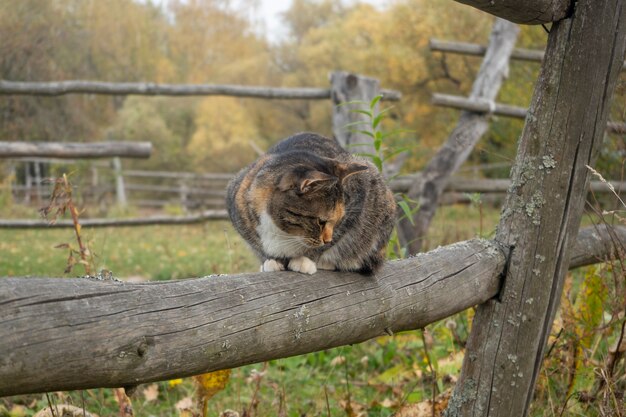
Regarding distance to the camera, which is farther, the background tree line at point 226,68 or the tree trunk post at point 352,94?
the background tree line at point 226,68

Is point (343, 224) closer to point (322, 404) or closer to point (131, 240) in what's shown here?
point (322, 404)

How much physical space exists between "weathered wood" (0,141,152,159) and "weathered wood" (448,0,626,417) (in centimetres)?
311

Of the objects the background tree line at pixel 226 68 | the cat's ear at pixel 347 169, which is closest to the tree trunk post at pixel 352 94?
the background tree line at pixel 226 68

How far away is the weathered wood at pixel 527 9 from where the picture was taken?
1.51 metres

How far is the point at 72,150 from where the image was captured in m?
4.21

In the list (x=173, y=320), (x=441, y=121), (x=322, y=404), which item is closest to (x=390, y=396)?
(x=322, y=404)

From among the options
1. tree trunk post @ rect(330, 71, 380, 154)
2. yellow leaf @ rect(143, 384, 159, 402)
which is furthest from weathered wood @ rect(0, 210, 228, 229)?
yellow leaf @ rect(143, 384, 159, 402)

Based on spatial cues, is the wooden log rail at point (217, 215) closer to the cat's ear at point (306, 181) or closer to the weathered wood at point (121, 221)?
the weathered wood at point (121, 221)

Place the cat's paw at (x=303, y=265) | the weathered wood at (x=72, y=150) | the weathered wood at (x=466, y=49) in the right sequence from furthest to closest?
the weathered wood at (x=466, y=49), the weathered wood at (x=72, y=150), the cat's paw at (x=303, y=265)

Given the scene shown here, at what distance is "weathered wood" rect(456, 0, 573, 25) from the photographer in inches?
59.4

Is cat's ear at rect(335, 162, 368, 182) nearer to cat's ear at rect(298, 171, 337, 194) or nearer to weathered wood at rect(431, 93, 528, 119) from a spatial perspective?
cat's ear at rect(298, 171, 337, 194)

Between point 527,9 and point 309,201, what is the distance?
873mm

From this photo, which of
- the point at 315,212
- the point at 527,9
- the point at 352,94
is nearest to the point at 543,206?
the point at 527,9

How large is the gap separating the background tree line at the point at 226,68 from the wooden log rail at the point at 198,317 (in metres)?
0.73
